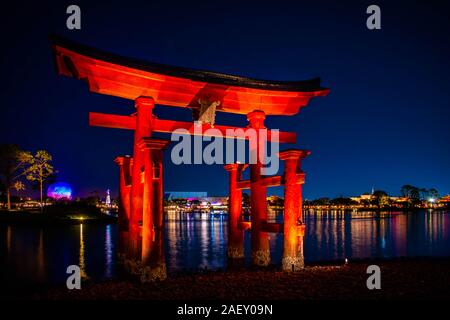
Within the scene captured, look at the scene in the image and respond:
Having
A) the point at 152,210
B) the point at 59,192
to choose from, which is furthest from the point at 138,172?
the point at 59,192

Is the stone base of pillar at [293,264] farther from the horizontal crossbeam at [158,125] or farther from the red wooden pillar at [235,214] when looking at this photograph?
the horizontal crossbeam at [158,125]

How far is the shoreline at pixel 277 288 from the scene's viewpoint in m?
7.09

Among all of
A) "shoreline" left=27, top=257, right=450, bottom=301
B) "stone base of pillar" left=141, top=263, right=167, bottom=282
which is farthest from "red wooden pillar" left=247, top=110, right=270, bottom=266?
"stone base of pillar" left=141, top=263, right=167, bottom=282

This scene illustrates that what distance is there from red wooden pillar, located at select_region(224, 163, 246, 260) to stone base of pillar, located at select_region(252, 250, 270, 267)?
1166mm

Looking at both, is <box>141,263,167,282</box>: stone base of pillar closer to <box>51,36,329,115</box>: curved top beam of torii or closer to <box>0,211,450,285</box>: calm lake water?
<box>51,36,329,115</box>: curved top beam of torii

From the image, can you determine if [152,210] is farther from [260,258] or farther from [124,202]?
[260,258]

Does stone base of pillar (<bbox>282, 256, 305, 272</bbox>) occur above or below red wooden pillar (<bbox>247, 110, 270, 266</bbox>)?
below

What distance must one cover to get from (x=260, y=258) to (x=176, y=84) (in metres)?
6.08

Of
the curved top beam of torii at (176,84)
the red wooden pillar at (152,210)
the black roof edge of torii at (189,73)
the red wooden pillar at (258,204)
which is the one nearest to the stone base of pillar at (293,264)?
the red wooden pillar at (258,204)

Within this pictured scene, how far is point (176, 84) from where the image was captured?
383 inches

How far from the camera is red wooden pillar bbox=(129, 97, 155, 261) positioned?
973 centimetres

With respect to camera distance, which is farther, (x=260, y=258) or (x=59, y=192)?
(x=59, y=192)

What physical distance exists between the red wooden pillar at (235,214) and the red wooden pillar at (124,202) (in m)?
3.57
